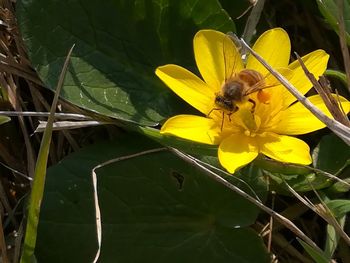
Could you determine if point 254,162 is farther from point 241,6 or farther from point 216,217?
point 241,6

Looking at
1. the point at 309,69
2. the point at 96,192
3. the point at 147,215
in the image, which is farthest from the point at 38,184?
the point at 309,69

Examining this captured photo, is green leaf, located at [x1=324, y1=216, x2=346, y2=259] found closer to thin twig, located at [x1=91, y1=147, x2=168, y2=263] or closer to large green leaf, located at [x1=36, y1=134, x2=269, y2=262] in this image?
large green leaf, located at [x1=36, y1=134, x2=269, y2=262]

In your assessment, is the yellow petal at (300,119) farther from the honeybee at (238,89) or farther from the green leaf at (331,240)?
the green leaf at (331,240)

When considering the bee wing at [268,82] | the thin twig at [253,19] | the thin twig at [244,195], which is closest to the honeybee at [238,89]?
the bee wing at [268,82]

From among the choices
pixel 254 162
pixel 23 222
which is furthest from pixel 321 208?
pixel 23 222

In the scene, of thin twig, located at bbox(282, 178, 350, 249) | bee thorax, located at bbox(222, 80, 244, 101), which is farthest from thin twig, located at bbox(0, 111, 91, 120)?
thin twig, located at bbox(282, 178, 350, 249)

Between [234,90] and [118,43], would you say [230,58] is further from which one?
[118,43]
